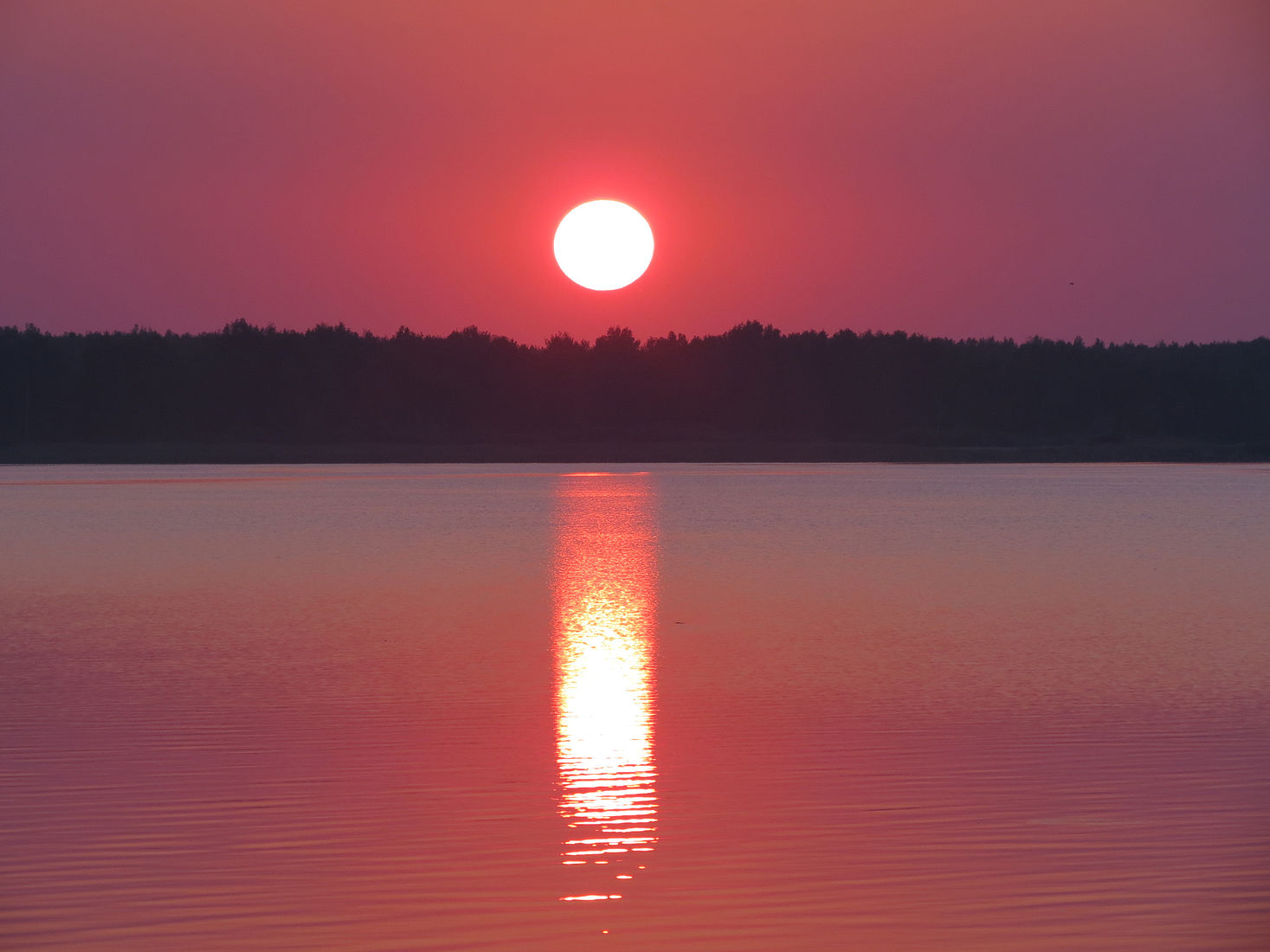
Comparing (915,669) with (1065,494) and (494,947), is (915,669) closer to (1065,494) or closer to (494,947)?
(494,947)

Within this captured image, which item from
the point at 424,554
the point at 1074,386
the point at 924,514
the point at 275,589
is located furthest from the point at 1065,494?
the point at 1074,386

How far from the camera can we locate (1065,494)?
6600 centimetres

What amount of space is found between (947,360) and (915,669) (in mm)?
147477

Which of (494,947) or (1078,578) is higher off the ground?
(1078,578)

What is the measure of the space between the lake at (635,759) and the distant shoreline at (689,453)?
11791cm

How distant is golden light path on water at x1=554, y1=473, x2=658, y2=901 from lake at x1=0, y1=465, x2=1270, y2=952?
0.05 metres

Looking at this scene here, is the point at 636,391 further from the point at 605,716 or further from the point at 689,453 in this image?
the point at 605,716

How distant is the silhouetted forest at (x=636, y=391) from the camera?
5704 inches

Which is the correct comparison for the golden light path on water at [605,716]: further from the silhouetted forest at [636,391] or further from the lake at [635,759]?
the silhouetted forest at [636,391]

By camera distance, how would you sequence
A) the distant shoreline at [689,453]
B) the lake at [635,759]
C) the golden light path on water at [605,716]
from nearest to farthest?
the lake at [635,759]
the golden light path on water at [605,716]
the distant shoreline at [689,453]

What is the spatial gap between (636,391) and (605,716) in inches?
5404

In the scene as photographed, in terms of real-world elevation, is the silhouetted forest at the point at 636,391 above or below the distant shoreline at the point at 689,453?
above

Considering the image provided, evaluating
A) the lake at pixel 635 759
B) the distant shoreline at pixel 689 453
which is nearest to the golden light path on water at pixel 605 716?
the lake at pixel 635 759

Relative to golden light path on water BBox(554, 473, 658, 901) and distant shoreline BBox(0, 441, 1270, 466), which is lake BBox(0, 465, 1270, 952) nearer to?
golden light path on water BBox(554, 473, 658, 901)
